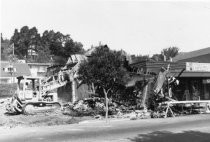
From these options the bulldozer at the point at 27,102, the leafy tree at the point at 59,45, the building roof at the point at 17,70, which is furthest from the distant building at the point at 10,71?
the bulldozer at the point at 27,102

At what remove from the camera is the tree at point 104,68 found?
21906 millimetres

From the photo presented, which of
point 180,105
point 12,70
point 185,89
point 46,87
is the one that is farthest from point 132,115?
point 12,70

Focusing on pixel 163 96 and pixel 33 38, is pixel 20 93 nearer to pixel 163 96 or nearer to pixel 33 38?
pixel 163 96

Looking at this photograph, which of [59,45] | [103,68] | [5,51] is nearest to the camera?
[103,68]

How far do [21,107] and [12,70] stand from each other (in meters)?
48.2

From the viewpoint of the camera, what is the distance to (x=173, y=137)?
1280 cm

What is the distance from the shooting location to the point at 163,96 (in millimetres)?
24016

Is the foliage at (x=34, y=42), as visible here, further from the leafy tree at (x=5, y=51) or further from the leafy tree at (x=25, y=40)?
the leafy tree at (x=5, y=51)

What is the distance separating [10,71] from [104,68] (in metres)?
52.7

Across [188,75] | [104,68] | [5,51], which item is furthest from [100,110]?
[5,51]

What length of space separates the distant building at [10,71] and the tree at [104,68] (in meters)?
48.3

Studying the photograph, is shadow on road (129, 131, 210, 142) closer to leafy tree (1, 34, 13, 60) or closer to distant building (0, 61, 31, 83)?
distant building (0, 61, 31, 83)

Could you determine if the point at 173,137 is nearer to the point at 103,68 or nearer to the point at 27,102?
the point at 103,68

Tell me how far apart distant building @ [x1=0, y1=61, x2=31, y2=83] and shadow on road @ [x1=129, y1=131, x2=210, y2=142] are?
57.5 m
